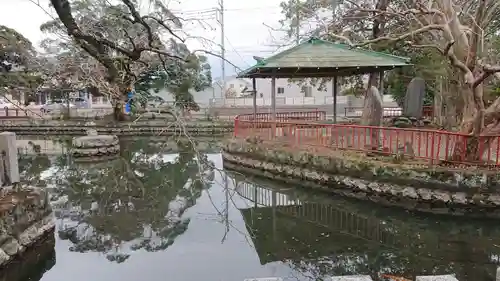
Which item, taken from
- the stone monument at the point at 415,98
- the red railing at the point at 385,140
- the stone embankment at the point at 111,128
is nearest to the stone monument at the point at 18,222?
the red railing at the point at 385,140

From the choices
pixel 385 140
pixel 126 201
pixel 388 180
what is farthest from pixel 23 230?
pixel 385 140

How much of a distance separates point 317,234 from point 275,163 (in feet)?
14.6

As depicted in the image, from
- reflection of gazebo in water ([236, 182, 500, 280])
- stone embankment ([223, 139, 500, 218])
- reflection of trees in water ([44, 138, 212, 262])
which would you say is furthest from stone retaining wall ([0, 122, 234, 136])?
reflection of gazebo in water ([236, 182, 500, 280])

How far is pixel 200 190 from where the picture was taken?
37.7 feet

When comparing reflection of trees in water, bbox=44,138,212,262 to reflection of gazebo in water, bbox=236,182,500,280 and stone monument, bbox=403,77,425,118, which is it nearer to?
reflection of gazebo in water, bbox=236,182,500,280

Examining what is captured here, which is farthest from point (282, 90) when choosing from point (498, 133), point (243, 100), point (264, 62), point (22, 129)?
point (498, 133)

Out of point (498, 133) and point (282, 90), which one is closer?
point (498, 133)

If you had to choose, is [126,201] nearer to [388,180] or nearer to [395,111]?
[388,180]

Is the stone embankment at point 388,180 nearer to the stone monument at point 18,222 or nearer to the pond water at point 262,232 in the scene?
the pond water at point 262,232

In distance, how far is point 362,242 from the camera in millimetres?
7301

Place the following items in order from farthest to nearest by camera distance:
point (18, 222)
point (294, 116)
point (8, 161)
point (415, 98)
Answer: point (294, 116) < point (415, 98) < point (8, 161) < point (18, 222)

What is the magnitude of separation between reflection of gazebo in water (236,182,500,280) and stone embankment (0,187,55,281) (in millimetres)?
Answer: 3706

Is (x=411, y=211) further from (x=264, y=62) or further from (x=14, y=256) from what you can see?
(x=14, y=256)

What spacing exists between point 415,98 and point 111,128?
1695cm
